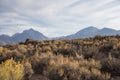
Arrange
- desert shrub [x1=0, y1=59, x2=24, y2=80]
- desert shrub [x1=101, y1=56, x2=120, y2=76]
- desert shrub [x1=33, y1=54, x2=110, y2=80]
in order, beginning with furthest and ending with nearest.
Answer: desert shrub [x1=101, y1=56, x2=120, y2=76] → desert shrub [x1=33, y1=54, x2=110, y2=80] → desert shrub [x1=0, y1=59, x2=24, y2=80]

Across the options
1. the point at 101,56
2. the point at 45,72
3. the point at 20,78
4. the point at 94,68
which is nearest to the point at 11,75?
the point at 20,78

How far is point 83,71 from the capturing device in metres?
13.0

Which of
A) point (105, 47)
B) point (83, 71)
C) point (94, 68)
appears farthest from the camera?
point (105, 47)

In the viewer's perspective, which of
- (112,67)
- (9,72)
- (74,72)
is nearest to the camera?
(9,72)

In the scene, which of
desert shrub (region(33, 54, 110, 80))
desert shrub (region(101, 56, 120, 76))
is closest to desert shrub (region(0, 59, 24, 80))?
desert shrub (region(33, 54, 110, 80))

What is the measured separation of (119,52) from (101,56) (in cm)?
114

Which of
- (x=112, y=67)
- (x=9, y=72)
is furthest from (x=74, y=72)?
(x=9, y=72)

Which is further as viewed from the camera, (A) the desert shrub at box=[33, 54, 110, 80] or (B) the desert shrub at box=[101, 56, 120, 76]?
(B) the desert shrub at box=[101, 56, 120, 76]

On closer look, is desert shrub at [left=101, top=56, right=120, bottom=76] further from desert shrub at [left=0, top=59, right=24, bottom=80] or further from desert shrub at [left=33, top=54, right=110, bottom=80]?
desert shrub at [left=0, top=59, right=24, bottom=80]

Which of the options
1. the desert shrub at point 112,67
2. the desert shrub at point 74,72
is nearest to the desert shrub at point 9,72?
the desert shrub at point 74,72

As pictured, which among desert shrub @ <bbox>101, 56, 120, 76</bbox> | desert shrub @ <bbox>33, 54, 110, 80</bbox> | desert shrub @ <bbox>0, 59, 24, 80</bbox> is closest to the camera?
desert shrub @ <bbox>0, 59, 24, 80</bbox>

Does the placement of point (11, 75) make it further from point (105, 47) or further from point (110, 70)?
point (105, 47)

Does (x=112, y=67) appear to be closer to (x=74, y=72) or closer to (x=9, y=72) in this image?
(x=74, y=72)

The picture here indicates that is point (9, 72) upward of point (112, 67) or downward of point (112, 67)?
upward
